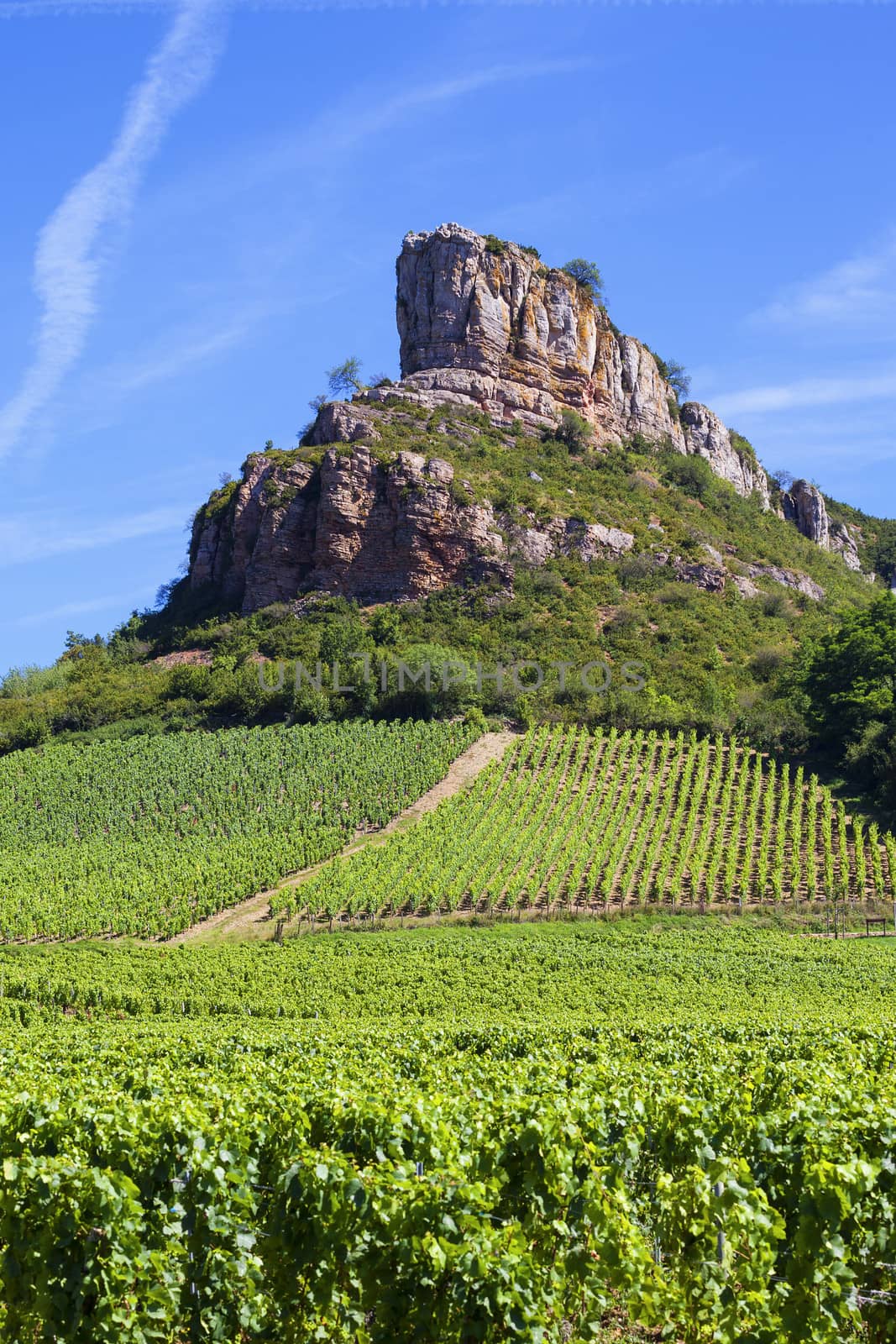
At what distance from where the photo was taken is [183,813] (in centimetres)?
4594

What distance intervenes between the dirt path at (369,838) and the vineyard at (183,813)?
1.31 ft

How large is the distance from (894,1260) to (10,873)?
37.1 metres

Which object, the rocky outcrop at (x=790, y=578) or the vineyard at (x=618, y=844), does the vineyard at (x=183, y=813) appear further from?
the rocky outcrop at (x=790, y=578)

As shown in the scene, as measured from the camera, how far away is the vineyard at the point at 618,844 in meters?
35.9

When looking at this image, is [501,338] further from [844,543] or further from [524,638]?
[844,543]

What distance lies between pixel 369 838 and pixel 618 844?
995cm

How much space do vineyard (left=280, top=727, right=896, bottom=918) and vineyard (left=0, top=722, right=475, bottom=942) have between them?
301 cm

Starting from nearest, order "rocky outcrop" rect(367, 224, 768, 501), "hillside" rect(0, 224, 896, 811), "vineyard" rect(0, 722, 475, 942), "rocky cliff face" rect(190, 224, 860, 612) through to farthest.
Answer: "vineyard" rect(0, 722, 475, 942) < "hillside" rect(0, 224, 896, 811) < "rocky cliff face" rect(190, 224, 860, 612) < "rocky outcrop" rect(367, 224, 768, 501)

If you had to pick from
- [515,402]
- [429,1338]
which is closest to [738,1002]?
[429,1338]

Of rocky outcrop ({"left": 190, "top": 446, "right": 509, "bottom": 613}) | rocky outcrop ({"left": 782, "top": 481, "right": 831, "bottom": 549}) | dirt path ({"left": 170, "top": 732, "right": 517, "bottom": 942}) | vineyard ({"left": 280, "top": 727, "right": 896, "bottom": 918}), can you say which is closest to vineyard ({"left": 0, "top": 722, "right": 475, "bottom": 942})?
dirt path ({"left": 170, "top": 732, "right": 517, "bottom": 942})

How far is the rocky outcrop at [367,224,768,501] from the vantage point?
88.1 m

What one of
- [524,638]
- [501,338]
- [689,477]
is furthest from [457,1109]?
[689,477]

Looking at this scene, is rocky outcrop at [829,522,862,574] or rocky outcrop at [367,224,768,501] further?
rocky outcrop at [829,522,862,574]

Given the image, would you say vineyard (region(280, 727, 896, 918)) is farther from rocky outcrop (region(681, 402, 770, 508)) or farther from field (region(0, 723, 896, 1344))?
rocky outcrop (region(681, 402, 770, 508))
